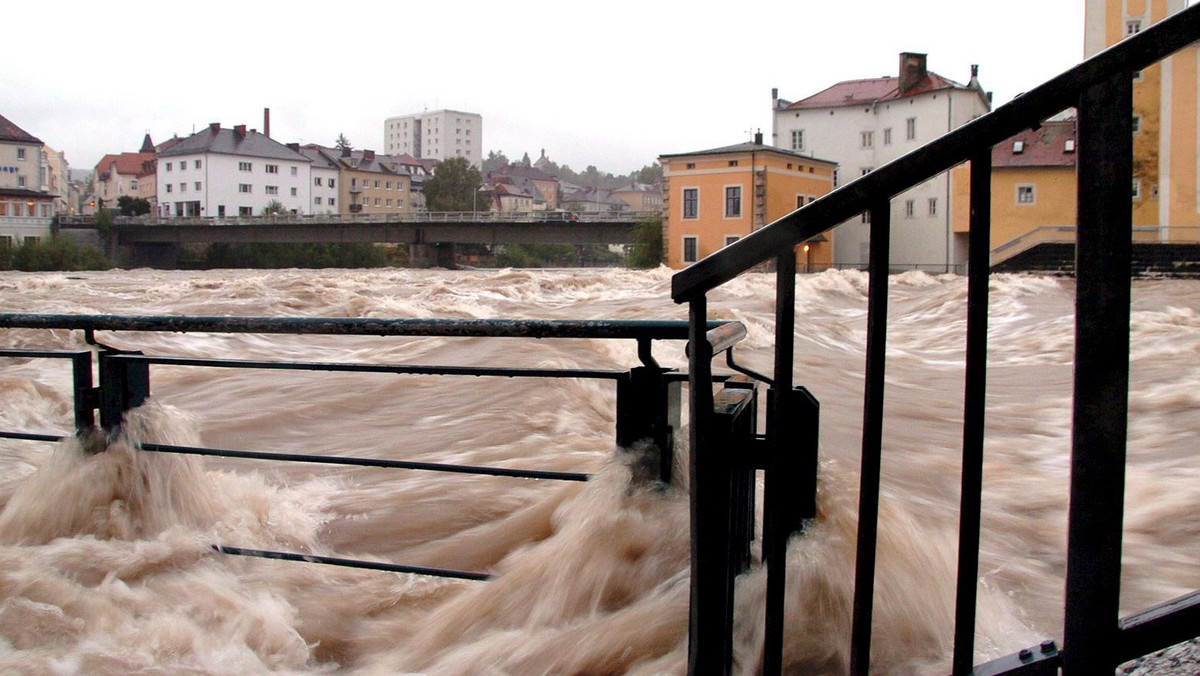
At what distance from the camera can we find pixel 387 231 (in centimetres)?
6259

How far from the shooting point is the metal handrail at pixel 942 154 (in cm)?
133

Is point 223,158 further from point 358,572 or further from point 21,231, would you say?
point 358,572

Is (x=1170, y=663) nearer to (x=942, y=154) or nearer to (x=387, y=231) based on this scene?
(x=942, y=154)

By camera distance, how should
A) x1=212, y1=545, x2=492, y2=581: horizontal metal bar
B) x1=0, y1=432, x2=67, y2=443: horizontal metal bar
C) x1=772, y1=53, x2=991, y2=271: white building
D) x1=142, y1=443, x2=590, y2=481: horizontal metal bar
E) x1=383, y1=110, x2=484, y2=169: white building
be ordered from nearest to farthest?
x1=142, y1=443, x2=590, y2=481: horizontal metal bar
x1=212, y1=545, x2=492, y2=581: horizontal metal bar
x1=0, y1=432, x2=67, y2=443: horizontal metal bar
x1=772, y1=53, x2=991, y2=271: white building
x1=383, y1=110, x2=484, y2=169: white building

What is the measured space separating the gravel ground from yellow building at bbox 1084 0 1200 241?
27.2 inches

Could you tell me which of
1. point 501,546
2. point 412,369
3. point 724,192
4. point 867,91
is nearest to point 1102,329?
point 412,369

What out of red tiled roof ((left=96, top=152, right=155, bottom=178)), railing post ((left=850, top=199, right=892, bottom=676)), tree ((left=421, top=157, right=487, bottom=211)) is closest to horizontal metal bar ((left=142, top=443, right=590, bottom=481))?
railing post ((left=850, top=199, right=892, bottom=676))

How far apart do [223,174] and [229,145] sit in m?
3.07

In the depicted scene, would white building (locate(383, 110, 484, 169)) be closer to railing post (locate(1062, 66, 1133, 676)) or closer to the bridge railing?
the bridge railing

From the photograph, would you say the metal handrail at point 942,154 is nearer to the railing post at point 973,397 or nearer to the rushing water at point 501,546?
the railing post at point 973,397

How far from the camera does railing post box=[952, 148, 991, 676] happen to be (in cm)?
151

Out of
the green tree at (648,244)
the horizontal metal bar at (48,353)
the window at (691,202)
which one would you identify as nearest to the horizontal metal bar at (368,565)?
the horizontal metal bar at (48,353)

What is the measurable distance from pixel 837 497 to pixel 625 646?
0.77 meters

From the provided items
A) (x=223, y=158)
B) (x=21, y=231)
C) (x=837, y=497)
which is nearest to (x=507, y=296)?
(x=837, y=497)
